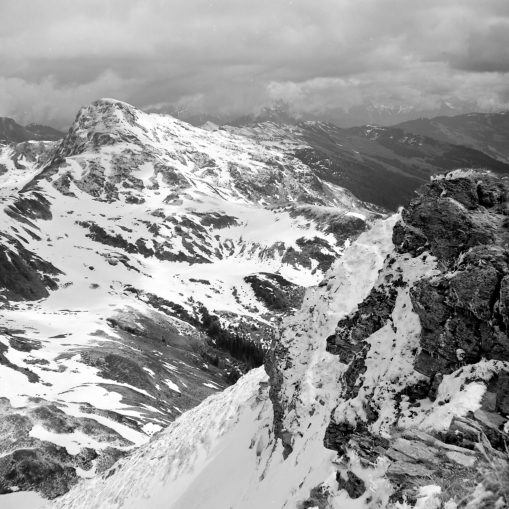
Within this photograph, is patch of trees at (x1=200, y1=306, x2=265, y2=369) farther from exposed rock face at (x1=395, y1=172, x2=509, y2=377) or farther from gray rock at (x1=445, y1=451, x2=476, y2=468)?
gray rock at (x1=445, y1=451, x2=476, y2=468)

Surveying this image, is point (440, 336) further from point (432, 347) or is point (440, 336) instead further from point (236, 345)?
point (236, 345)

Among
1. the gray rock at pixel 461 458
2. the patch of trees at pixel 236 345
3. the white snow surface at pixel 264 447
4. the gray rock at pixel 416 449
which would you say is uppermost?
the gray rock at pixel 461 458

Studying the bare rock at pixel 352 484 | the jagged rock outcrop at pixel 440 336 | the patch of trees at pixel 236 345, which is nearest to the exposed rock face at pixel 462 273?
the jagged rock outcrop at pixel 440 336

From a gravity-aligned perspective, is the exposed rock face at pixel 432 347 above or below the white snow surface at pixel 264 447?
above

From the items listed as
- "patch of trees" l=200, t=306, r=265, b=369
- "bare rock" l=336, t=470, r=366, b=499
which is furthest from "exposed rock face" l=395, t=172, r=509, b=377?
"patch of trees" l=200, t=306, r=265, b=369

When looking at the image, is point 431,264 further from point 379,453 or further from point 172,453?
point 172,453

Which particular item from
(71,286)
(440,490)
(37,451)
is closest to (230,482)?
(440,490)

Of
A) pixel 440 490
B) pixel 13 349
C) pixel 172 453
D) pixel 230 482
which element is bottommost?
pixel 13 349

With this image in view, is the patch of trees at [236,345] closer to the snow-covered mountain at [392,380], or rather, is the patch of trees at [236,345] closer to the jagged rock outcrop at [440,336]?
the snow-covered mountain at [392,380]
